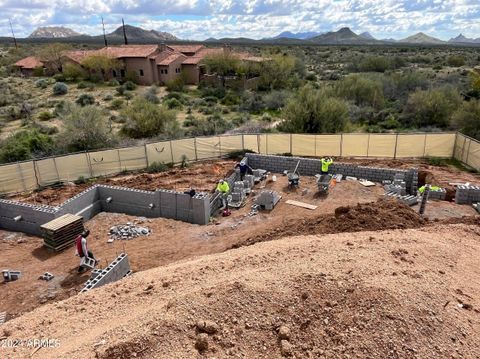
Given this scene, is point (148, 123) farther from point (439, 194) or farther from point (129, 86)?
point (129, 86)

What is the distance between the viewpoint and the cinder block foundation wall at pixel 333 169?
57.0 ft

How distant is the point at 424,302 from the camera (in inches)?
265

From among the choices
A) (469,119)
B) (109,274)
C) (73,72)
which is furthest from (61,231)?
(73,72)

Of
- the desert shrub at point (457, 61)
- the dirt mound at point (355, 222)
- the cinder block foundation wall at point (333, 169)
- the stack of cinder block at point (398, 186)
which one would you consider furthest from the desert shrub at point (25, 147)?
the desert shrub at point (457, 61)

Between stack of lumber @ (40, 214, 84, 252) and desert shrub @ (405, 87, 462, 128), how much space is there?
24273mm

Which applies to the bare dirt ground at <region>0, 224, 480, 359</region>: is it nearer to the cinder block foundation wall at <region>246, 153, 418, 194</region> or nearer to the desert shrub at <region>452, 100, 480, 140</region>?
the cinder block foundation wall at <region>246, 153, 418, 194</region>

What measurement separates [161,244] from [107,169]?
8.40 meters

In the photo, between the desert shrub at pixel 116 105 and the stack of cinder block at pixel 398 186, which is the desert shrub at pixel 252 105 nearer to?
the desert shrub at pixel 116 105

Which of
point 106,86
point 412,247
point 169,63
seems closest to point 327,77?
point 169,63

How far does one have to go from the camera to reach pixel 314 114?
953 inches

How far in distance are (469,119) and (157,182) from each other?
18978 millimetres

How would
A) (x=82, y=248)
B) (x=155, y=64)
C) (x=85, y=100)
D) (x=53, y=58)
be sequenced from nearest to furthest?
(x=82, y=248) → (x=85, y=100) → (x=155, y=64) → (x=53, y=58)

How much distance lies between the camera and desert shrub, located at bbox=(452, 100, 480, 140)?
23.0 metres

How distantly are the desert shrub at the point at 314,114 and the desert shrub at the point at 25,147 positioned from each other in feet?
47.9
